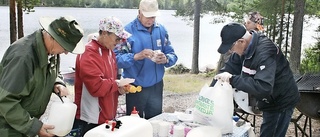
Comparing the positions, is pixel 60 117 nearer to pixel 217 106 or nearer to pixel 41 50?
pixel 41 50

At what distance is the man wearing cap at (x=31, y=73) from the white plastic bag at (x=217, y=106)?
2.70ft

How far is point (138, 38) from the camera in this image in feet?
10.9

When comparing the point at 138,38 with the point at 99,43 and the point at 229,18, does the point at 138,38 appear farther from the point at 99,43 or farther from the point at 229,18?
the point at 229,18

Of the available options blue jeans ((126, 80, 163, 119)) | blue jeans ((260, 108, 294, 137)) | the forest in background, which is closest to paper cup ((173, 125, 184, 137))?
blue jeans ((260, 108, 294, 137))

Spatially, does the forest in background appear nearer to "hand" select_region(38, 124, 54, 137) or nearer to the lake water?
the lake water

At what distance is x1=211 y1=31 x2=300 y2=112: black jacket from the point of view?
2.42 metres

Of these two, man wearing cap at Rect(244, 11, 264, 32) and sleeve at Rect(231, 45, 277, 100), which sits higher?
man wearing cap at Rect(244, 11, 264, 32)

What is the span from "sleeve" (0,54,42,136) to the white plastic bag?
101cm

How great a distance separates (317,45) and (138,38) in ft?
31.0

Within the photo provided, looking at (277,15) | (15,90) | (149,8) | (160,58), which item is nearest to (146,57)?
(160,58)

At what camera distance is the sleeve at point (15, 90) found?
6.33ft

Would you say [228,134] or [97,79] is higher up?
[97,79]

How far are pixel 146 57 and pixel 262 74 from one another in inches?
41.3

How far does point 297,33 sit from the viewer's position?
30.3 ft
